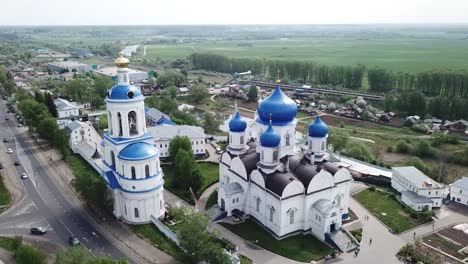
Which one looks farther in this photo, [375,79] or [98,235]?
[375,79]

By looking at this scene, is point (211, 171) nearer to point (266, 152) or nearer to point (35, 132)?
point (266, 152)

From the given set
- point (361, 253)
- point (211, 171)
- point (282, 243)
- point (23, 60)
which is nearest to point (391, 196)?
point (361, 253)

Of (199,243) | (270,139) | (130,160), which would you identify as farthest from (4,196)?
(270,139)

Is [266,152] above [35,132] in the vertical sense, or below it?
above

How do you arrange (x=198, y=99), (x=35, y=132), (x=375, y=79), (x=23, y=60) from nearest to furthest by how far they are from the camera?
(x=35, y=132) → (x=198, y=99) → (x=375, y=79) → (x=23, y=60)

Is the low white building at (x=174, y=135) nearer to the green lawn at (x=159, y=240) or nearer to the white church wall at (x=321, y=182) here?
the green lawn at (x=159, y=240)

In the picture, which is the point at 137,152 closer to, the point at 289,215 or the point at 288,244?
the point at 289,215

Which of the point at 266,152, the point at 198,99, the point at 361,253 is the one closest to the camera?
the point at 361,253

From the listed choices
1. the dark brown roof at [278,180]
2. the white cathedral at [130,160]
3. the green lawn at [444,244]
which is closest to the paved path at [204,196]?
the white cathedral at [130,160]
